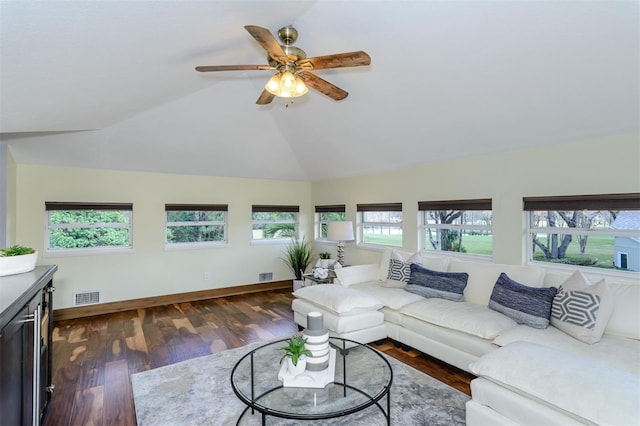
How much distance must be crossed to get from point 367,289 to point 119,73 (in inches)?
129

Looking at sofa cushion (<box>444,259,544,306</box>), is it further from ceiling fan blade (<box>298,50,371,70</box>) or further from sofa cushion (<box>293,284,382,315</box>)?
ceiling fan blade (<box>298,50,371,70</box>)

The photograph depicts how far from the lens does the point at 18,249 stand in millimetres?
2150

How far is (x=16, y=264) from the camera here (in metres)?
2.08

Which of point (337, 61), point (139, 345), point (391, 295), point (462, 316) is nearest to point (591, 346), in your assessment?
point (462, 316)

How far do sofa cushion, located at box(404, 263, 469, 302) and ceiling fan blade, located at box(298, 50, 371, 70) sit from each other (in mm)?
2459

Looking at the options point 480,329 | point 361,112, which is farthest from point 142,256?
point 480,329

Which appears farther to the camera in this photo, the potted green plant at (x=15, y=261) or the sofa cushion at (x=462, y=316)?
the sofa cushion at (x=462, y=316)

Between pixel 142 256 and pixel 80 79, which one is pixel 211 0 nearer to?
pixel 80 79

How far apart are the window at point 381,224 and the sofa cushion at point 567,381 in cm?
298

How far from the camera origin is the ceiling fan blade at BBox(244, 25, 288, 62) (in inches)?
70.6

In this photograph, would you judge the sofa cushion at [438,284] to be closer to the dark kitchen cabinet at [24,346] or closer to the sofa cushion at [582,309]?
the sofa cushion at [582,309]

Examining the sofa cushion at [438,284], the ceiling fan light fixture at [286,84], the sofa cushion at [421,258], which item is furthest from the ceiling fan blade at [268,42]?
the sofa cushion at [421,258]

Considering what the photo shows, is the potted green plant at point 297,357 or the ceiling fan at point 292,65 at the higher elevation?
the ceiling fan at point 292,65

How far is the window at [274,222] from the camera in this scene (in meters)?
6.30
